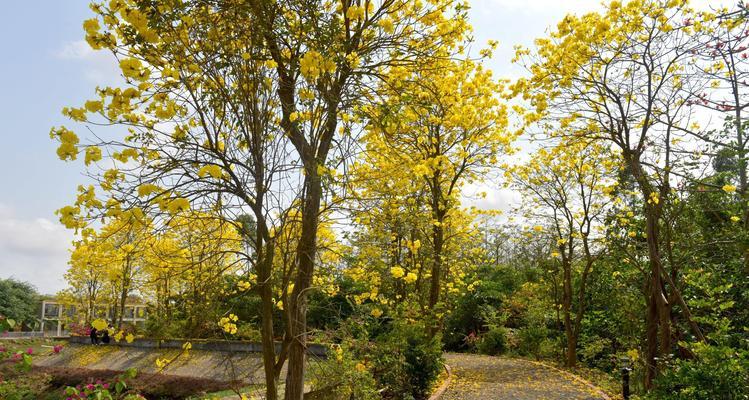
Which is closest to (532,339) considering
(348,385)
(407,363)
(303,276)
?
(407,363)

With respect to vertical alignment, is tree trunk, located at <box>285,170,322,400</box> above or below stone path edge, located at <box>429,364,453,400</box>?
above

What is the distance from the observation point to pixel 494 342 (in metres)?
14.3

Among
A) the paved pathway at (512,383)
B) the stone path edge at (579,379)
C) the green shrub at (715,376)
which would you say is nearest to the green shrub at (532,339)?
the stone path edge at (579,379)

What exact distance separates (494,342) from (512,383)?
5.63m

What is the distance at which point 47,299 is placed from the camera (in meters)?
34.8

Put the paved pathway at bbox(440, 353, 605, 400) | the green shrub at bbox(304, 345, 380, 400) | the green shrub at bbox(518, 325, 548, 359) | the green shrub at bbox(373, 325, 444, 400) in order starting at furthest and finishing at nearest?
the green shrub at bbox(518, 325, 548, 359), the paved pathway at bbox(440, 353, 605, 400), the green shrub at bbox(373, 325, 444, 400), the green shrub at bbox(304, 345, 380, 400)

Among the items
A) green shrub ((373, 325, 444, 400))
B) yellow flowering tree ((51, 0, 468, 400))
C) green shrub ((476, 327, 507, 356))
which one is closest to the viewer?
yellow flowering tree ((51, 0, 468, 400))

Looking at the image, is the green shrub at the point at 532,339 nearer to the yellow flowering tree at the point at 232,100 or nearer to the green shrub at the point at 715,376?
the green shrub at the point at 715,376

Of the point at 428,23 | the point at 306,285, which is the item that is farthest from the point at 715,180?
the point at 306,285

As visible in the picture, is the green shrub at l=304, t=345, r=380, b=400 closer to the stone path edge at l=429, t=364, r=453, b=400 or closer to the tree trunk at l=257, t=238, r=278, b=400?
the stone path edge at l=429, t=364, r=453, b=400

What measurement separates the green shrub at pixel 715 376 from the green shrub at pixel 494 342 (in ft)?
31.4

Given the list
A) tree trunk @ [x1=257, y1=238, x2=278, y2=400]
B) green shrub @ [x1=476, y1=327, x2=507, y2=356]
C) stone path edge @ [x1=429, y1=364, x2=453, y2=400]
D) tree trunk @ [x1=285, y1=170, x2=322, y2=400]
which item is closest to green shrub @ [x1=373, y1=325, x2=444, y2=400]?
stone path edge @ [x1=429, y1=364, x2=453, y2=400]

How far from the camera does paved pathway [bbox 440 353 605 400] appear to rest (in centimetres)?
779

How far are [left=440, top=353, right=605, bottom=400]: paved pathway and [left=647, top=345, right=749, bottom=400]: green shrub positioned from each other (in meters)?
3.22
